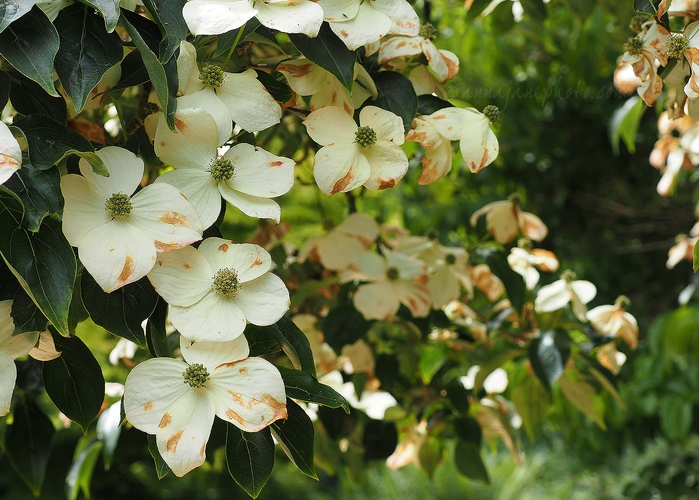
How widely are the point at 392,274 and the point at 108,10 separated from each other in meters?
0.43

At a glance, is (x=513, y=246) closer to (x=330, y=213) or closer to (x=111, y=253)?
(x=111, y=253)

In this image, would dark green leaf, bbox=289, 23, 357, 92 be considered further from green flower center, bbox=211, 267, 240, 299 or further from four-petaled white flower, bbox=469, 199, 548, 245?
four-petaled white flower, bbox=469, 199, 548, 245

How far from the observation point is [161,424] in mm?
360

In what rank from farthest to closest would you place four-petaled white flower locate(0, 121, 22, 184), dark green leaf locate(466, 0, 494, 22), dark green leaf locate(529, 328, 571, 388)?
dark green leaf locate(466, 0, 494, 22) → dark green leaf locate(529, 328, 571, 388) → four-petaled white flower locate(0, 121, 22, 184)

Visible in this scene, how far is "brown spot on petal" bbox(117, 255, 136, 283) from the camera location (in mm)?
354

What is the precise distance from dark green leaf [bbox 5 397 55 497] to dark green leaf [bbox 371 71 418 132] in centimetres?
39

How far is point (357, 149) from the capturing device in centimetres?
45

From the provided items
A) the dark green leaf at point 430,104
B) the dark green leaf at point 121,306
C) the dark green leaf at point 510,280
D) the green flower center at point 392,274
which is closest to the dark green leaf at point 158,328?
the dark green leaf at point 121,306

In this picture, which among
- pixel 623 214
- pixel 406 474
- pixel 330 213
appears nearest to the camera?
pixel 330 213

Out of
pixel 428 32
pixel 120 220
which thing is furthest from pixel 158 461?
pixel 428 32

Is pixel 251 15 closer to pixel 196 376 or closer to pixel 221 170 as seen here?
pixel 221 170

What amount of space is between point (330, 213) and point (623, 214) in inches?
38.2

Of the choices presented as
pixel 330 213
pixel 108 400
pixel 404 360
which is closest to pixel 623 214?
pixel 330 213

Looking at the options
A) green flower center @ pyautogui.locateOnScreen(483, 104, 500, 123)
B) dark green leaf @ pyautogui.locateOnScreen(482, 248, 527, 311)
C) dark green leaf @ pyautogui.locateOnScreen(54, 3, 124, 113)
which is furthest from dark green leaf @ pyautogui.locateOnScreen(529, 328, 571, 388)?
dark green leaf @ pyautogui.locateOnScreen(54, 3, 124, 113)
